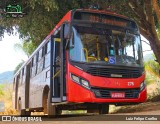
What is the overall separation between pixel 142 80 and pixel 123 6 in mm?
5766

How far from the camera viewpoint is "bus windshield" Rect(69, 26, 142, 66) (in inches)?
394

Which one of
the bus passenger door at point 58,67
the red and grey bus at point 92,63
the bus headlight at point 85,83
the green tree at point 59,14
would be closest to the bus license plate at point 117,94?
the red and grey bus at point 92,63

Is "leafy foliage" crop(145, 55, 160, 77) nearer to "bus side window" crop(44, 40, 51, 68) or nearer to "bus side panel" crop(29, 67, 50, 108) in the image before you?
"bus side panel" crop(29, 67, 50, 108)

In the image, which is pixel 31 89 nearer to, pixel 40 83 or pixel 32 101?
pixel 32 101

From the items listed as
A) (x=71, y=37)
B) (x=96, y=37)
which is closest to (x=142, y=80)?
(x=96, y=37)

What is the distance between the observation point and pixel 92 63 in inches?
393

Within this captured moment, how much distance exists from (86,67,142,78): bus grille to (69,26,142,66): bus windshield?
225mm

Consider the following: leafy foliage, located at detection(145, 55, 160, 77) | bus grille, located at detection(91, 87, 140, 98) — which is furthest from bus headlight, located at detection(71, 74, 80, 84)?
leafy foliage, located at detection(145, 55, 160, 77)

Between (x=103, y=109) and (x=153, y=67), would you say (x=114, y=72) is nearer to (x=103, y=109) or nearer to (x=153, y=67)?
(x=103, y=109)

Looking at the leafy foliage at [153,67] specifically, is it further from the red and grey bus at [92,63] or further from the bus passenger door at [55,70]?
the bus passenger door at [55,70]

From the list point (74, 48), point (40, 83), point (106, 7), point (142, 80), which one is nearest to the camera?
point (74, 48)

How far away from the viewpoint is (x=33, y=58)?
47.9 feet

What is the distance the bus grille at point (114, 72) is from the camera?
32.7ft

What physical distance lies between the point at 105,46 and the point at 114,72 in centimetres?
87
